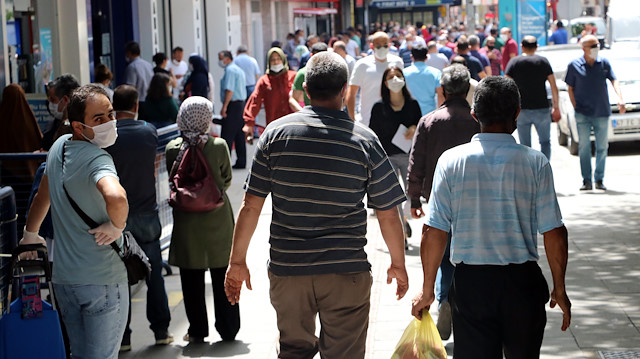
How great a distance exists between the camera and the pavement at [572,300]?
6918mm

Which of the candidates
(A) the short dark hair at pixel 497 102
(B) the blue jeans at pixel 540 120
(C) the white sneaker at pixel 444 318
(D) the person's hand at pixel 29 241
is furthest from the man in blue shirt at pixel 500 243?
(B) the blue jeans at pixel 540 120

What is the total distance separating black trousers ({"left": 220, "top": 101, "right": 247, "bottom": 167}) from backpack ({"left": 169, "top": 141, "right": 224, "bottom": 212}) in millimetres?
8989

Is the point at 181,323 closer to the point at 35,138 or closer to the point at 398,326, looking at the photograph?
the point at 398,326

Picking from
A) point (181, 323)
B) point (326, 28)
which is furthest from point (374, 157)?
point (326, 28)

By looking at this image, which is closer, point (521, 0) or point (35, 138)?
point (35, 138)

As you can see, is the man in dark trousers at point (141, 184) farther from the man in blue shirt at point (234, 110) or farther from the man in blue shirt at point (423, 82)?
the man in blue shirt at point (234, 110)

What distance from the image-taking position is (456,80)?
7117 millimetres

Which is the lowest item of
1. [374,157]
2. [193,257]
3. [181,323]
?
[181,323]

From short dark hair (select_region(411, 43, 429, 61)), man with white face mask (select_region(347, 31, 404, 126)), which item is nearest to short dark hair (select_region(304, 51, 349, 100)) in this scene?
man with white face mask (select_region(347, 31, 404, 126))

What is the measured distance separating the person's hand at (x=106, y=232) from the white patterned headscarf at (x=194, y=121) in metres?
2.15

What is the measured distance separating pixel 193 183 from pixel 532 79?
6.92m

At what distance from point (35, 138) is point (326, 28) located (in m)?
38.8

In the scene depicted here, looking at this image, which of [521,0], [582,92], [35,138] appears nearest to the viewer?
[35,138]

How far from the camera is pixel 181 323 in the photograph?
7855 mm
